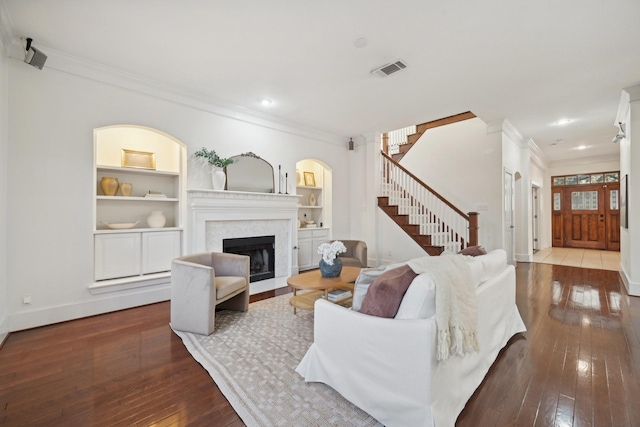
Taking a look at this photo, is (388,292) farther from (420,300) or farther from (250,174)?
(250,174)

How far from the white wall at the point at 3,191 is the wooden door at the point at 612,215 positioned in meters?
12.8

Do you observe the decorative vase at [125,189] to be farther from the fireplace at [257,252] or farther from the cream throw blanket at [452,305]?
the cream throw blanket at [452,305]

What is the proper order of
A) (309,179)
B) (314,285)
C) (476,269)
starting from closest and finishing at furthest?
(476,269), (314,285), (309,179)

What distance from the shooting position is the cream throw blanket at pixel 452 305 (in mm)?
1461

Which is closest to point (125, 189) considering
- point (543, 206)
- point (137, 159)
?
point (137, 159)

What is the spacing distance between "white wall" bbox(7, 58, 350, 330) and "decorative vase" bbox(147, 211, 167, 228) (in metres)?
0.70

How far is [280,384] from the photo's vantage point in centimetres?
192

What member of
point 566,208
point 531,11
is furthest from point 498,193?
point 566,208

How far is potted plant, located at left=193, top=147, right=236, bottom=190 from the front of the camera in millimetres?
4082

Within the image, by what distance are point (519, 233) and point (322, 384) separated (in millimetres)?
6768

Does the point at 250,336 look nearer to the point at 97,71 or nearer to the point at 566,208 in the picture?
the point at 97,71

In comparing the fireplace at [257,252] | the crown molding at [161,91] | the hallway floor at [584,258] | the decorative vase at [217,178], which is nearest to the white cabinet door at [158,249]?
the fireplace at [257,252]

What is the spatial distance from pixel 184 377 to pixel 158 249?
218cm

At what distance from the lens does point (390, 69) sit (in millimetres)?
3285
